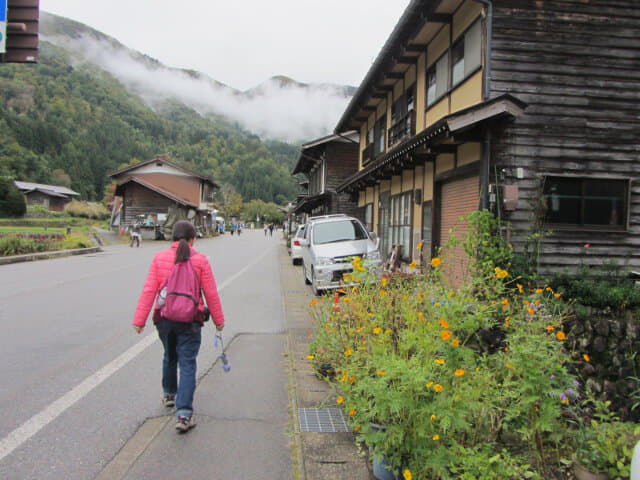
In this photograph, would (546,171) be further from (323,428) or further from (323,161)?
(323,161)

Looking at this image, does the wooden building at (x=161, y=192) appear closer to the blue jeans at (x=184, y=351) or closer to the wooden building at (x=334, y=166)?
the wooden building at (x=334, y=166)

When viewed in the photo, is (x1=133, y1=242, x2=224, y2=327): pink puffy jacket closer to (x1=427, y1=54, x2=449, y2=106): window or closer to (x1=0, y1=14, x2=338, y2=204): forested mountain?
(x1=427, y1=54, x2=449, y2=106): window

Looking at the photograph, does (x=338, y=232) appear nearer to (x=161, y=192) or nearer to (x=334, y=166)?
(x=334, y=166)

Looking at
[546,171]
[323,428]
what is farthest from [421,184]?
[323,428]

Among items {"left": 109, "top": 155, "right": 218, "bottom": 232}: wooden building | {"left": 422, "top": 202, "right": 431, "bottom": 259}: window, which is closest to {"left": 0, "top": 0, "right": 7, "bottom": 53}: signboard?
{"left": 422, "top": 202, "right": 431, "bottom": 259}: window

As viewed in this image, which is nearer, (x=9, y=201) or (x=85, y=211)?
(x=9, y=201)

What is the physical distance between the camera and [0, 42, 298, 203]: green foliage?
88062 millimetres

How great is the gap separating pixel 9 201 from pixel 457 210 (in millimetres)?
49925

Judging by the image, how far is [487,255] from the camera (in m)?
7.98

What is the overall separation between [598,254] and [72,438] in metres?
8.94

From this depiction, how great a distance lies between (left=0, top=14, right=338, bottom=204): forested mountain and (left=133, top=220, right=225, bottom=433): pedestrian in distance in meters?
83.2

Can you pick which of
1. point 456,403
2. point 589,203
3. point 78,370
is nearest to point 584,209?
point 589,203

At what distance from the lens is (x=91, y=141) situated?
10144 cm

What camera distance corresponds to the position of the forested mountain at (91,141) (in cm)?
8838
